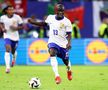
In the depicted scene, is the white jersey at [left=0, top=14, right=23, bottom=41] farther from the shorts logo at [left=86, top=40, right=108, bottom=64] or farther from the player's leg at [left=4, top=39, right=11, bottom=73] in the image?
the shorts logo at [left=86, top=40, right=108, bottom=64]

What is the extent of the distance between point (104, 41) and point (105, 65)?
133 centimetres

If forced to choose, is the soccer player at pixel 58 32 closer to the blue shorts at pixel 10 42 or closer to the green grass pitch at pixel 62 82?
the green grass pitch at pixel 62 82

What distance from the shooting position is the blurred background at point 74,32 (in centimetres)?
2866

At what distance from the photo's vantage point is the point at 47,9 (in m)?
35.1

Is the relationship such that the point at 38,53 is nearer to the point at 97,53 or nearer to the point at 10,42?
the point at 97,53

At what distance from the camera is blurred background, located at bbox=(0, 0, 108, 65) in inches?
1128

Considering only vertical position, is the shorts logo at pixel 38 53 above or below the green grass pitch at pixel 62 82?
below

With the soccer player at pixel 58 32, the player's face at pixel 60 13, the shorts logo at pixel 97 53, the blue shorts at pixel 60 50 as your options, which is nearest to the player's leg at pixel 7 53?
the blue shorts at pixel 60 50

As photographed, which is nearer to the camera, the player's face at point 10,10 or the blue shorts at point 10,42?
the player's face at point 10,10

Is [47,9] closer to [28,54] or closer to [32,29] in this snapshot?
[32,29]

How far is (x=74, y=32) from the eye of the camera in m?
31.5

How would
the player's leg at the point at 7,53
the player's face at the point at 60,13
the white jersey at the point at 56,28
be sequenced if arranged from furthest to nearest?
the player's leg at the point at 7,53
the white jersey at the point at 56,28
the player's face at the point at 60,13

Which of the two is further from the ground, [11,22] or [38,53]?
[11,22]

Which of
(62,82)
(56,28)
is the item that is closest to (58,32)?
(56,28)
